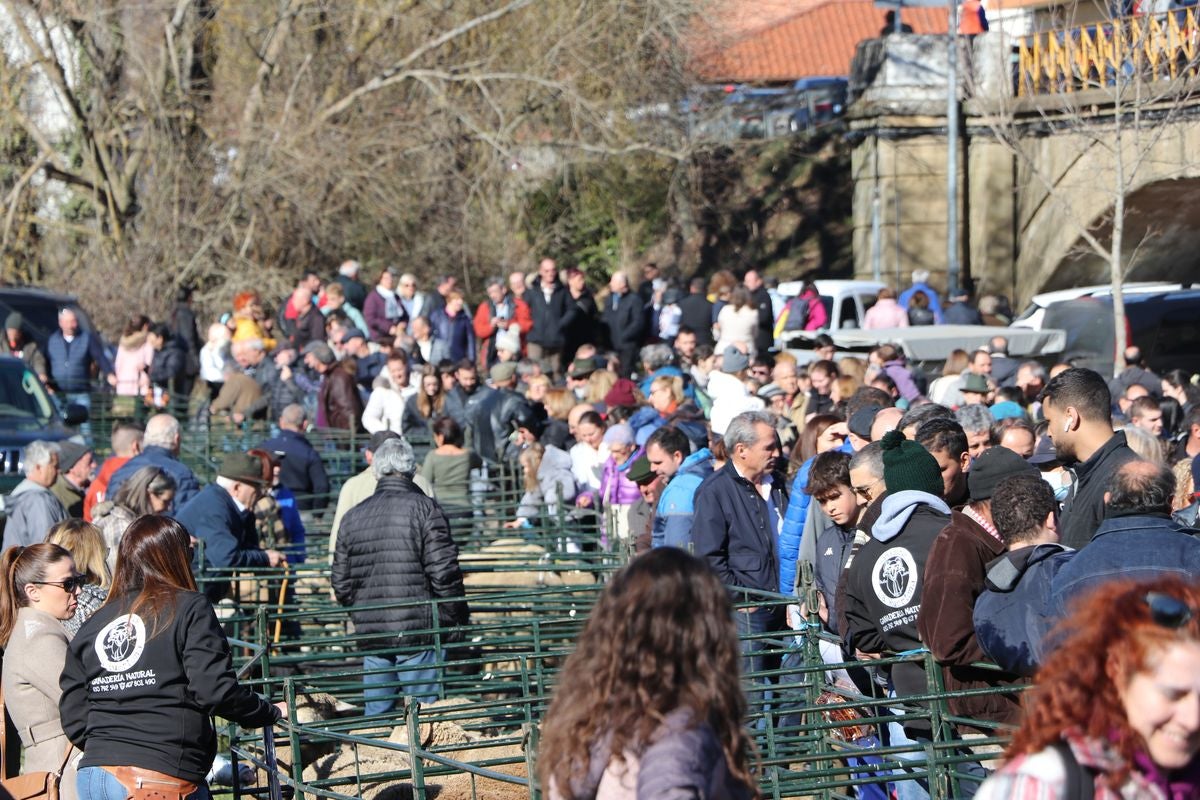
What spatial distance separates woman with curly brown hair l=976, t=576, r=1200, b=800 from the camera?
317 cm

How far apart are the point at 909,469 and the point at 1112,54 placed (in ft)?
46.2

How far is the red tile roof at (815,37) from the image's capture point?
42.0 m

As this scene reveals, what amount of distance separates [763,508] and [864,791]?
84.1 inches

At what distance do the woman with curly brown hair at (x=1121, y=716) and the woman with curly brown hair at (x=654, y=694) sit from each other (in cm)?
61

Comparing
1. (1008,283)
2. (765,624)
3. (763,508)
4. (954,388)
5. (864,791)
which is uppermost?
(1008,283)

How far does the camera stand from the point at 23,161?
25.8m

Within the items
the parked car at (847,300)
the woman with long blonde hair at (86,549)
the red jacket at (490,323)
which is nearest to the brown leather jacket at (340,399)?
the red jacket at (490,323)

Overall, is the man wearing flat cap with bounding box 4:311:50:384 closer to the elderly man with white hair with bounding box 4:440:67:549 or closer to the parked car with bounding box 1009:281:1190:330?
the elderly man with white hair with bounding box 4:440:67:549

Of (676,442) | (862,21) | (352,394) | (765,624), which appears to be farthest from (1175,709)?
(862,21)

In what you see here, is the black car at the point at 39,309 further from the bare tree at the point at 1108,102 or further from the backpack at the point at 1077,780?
the backpack at the point at 1077,780

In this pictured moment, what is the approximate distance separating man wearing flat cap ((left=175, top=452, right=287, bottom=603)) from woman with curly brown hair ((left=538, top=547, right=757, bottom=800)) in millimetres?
6288

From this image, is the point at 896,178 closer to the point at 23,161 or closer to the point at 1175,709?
the point at 23,161

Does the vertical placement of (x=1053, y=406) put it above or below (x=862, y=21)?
below

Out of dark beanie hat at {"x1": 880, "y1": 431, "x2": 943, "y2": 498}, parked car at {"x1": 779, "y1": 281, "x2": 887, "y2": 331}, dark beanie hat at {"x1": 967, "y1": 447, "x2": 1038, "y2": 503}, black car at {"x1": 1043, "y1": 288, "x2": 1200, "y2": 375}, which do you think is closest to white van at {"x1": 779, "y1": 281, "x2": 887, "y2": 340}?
parked car at {"x1": 779, "y1": 281, "x2": 887, "y2": 331}
